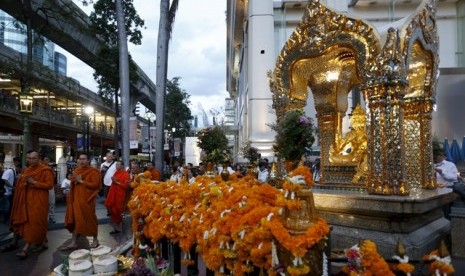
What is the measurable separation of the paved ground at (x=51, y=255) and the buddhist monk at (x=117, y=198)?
397mm

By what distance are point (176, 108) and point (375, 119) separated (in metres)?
35.0

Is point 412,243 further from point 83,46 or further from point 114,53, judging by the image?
point 83,46

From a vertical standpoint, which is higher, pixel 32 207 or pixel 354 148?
pixel 354 148

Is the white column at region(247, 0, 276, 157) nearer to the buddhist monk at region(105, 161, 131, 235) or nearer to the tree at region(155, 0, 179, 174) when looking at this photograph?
the tree at region(155, 0, 179, 174)

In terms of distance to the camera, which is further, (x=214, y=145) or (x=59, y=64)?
(x=59, y=64)

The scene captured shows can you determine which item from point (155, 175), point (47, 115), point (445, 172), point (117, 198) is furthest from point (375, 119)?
point (47, 115)

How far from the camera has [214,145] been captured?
25.4 ft

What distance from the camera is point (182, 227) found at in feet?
13.4

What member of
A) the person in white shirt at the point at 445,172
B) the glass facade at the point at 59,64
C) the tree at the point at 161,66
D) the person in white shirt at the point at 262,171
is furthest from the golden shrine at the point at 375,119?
the glass facade at the point at 59,64

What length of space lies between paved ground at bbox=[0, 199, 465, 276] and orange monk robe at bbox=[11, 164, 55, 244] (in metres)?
0.42

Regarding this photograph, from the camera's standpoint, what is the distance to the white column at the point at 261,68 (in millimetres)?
20859

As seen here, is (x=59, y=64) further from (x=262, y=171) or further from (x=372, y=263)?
(x=372, y=263)

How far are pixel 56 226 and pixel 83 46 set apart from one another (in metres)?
14.8

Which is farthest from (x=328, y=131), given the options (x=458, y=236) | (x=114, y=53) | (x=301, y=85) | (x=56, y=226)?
(x=114, y=53)
